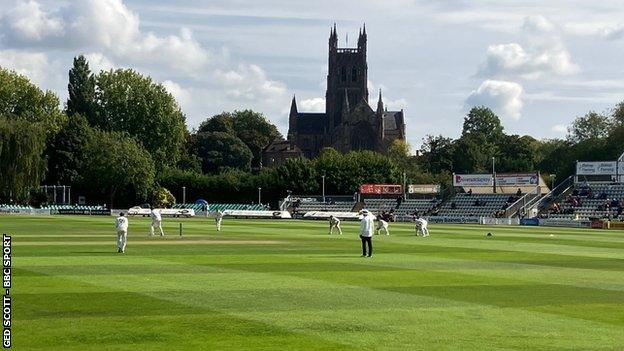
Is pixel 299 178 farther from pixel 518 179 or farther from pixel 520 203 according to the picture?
pixel 520 203

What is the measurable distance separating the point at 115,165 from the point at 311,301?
111 metres

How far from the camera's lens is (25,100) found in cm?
14250

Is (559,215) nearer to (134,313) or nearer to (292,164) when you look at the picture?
(292,164)

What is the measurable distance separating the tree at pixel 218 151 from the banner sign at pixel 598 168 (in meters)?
97.6

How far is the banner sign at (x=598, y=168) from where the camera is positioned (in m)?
105

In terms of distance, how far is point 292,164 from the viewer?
468 feet

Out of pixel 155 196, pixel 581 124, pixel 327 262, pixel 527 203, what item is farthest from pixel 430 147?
pixel 327 262

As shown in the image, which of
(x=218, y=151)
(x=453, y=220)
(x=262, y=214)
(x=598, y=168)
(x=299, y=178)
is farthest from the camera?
(x=218, y=151)

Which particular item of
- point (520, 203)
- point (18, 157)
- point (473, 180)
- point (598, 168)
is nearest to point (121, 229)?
point (18, 157)

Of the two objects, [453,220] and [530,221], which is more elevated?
[453,220]

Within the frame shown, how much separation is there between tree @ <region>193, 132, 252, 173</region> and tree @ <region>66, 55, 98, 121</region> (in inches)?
1742

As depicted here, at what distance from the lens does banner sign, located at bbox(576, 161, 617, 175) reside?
344ft

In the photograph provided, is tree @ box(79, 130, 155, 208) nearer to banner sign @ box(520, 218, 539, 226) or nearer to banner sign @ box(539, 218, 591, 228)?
banner sign @ box(520, 218, 539, 226)

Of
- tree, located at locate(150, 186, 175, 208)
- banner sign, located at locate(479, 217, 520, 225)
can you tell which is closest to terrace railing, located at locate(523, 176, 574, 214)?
banner sign, located at locate(479, 217, 520, 225)
